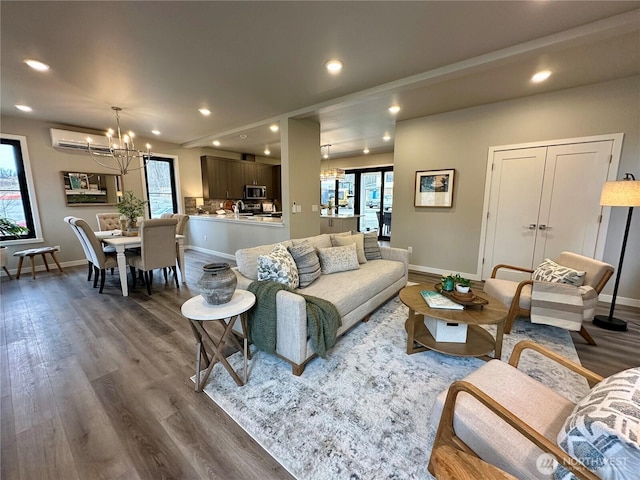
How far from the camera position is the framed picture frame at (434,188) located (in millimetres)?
4320

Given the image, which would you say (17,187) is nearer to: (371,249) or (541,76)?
(371,249)

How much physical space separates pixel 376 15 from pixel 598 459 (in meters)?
2.70

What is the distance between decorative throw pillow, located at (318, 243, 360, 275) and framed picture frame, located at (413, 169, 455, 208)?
2.16 metres

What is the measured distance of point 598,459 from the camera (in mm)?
766

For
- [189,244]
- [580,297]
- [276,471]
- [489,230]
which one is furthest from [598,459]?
[189,244]

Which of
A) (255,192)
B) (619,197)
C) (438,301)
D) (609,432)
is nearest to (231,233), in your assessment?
(255,192)

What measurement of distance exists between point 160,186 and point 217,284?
231 inches

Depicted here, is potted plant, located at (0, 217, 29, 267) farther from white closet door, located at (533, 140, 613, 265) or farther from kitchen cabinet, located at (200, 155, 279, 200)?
white closet door, located at (533, 140, 613, 265)

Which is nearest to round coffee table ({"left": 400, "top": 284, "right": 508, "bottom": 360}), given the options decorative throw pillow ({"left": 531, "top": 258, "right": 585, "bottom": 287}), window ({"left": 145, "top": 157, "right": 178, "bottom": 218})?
decorative throw pillow ({"left": 531, "top": 258, "right": 585, "bottom": 287})

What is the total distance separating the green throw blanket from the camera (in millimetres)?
1980

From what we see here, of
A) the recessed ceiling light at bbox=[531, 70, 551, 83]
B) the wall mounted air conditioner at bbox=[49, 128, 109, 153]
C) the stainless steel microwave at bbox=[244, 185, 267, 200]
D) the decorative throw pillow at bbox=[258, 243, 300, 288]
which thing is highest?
the recessed ceiling light at bbox=[531, 70, 551, 83]

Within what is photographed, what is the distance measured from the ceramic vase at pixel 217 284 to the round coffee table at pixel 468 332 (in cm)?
146

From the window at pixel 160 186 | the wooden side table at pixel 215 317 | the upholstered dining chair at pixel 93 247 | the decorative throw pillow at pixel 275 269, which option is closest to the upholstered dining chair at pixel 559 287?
the decorative throw pillow at pixel 275 269

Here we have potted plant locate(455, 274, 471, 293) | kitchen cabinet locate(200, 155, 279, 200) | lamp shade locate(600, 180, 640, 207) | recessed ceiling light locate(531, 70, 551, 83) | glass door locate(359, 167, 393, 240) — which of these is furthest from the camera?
glass door locate(359, 167, 393, 240)
